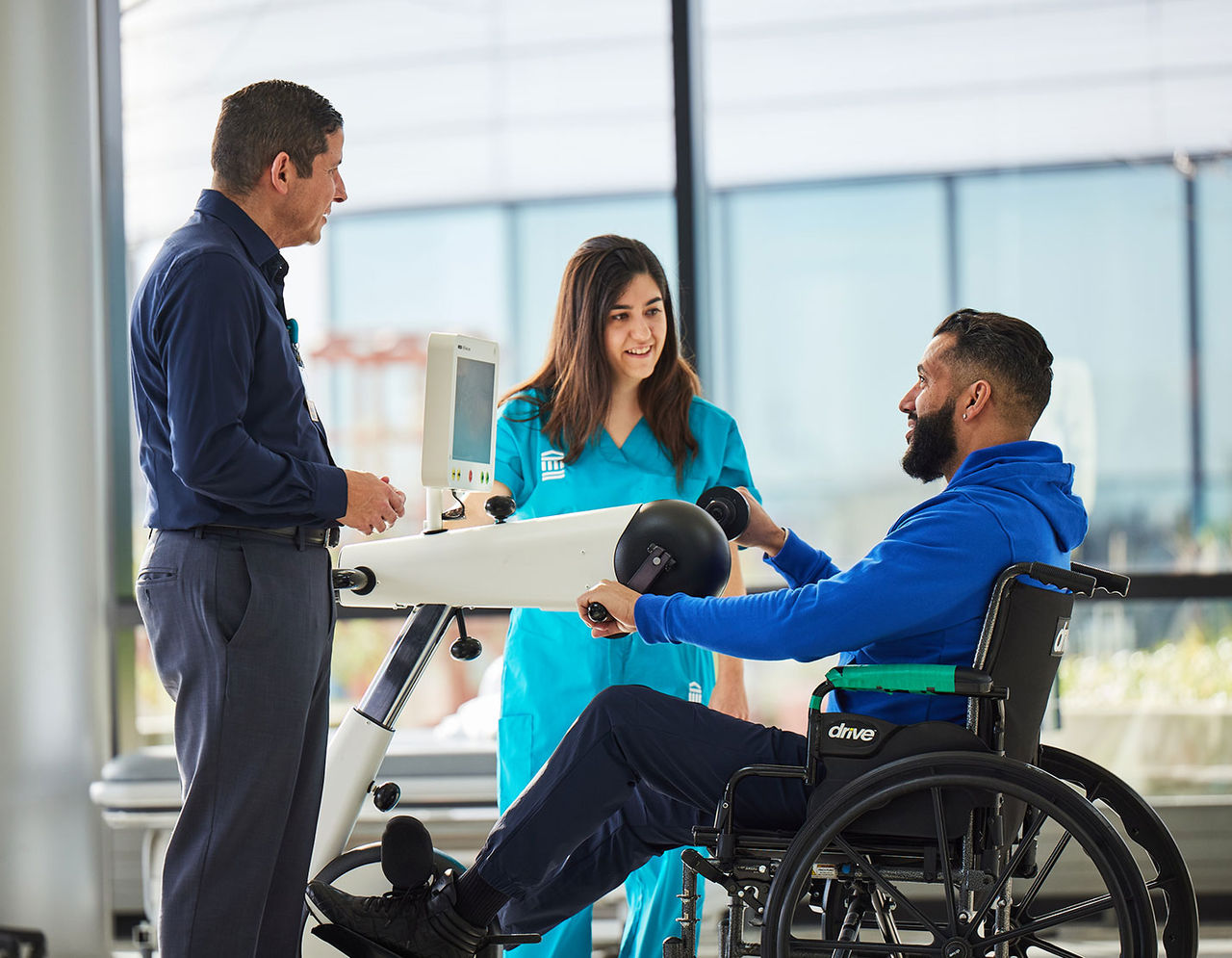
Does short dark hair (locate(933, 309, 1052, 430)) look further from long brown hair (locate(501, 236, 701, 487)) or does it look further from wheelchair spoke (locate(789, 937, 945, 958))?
wheelchair spoke (locate(789, 937, 945, 958))

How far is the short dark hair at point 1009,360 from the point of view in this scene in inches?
67.5

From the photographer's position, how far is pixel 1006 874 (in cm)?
143

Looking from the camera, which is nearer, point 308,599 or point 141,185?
point 308,599

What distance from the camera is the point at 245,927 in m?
1.61

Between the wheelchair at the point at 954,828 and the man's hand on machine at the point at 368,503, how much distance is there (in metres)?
0.61

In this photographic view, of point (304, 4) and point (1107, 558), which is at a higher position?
point (304, 4)

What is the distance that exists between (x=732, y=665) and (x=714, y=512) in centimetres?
46

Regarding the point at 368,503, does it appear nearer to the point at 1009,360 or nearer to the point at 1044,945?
the point at 1009,360

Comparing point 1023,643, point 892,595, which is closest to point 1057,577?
point 1023,643

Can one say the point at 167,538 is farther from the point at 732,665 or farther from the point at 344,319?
the point at 344,319

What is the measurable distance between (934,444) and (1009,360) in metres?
0.16

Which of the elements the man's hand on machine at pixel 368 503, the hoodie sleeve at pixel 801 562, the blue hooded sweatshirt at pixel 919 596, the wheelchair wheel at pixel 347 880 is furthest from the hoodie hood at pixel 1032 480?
the wheelchair wheel at pixel 347 880

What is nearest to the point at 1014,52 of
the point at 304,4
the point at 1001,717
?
the point at 304,4

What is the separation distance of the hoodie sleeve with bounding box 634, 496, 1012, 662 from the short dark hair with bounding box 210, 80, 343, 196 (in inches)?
35.1
